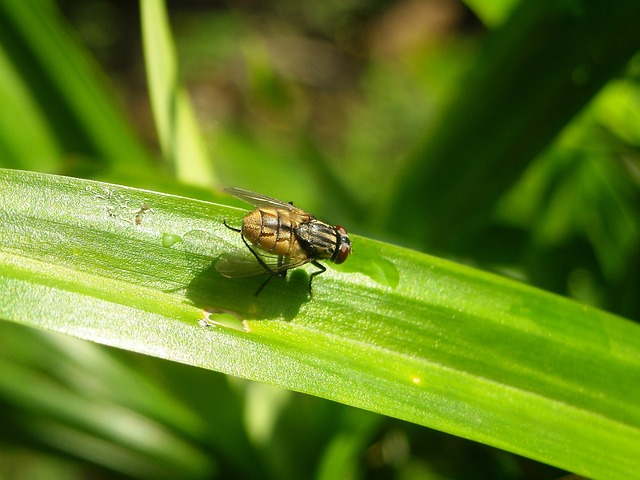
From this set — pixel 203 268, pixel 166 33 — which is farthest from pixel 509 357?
pixel 166 33

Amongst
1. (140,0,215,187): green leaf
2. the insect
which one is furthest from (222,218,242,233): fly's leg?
(140,0,215,187): green leaf

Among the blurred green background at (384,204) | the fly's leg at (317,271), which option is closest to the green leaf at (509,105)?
the blurred green background at (384,204)

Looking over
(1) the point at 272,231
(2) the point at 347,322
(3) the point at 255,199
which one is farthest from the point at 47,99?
(2) the point at 347,322

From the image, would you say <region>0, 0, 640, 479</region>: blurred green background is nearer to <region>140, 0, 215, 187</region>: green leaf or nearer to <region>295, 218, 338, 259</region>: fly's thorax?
<region>140, 0, 215, 187</region>: green leaf

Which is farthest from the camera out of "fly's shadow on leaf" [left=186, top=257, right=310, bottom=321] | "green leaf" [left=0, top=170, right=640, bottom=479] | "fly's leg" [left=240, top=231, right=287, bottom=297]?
"fly's leg" [left=240, top=231, right=287, bottom=297]

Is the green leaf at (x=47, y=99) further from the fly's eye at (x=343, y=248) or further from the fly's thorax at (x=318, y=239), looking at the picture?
the fly's eye at (x=343, y=248)
